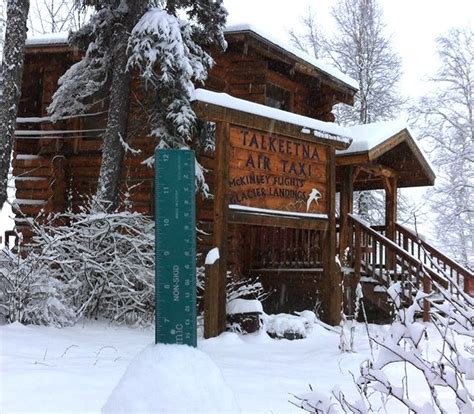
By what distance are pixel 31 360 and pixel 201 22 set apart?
24.6 ft

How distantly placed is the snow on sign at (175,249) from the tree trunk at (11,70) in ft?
18.2

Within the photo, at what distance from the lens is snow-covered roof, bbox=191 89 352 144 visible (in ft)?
24.6

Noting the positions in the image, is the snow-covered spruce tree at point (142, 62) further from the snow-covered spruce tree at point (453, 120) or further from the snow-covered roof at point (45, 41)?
the snow-covered spruce tree at point (453, 120)

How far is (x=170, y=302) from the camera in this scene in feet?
11.5

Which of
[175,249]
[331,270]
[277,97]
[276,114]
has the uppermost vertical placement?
[277,97]

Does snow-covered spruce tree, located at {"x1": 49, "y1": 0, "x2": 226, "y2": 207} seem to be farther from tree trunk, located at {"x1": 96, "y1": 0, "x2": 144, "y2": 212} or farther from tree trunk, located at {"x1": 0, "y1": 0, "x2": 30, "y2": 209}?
tree trunk, located at {"x1": 0, "y1": 0, "x2": 30, "y2": 209}

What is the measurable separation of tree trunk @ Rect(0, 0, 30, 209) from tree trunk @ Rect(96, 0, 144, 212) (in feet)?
5.56

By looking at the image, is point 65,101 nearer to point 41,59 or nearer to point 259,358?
point 41,59

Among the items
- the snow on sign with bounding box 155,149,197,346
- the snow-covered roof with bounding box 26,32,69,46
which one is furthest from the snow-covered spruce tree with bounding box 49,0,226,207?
the snow on sign with bounding box 155,149,197,346

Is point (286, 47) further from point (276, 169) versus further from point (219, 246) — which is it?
point (219, 246)

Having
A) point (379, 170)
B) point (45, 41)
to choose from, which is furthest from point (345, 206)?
point (45, 41)

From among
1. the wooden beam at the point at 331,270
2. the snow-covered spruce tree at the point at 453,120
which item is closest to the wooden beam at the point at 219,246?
the wooden beam at the point at 331,270

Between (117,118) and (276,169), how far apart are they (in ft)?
10.5

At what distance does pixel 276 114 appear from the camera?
27.1ft
